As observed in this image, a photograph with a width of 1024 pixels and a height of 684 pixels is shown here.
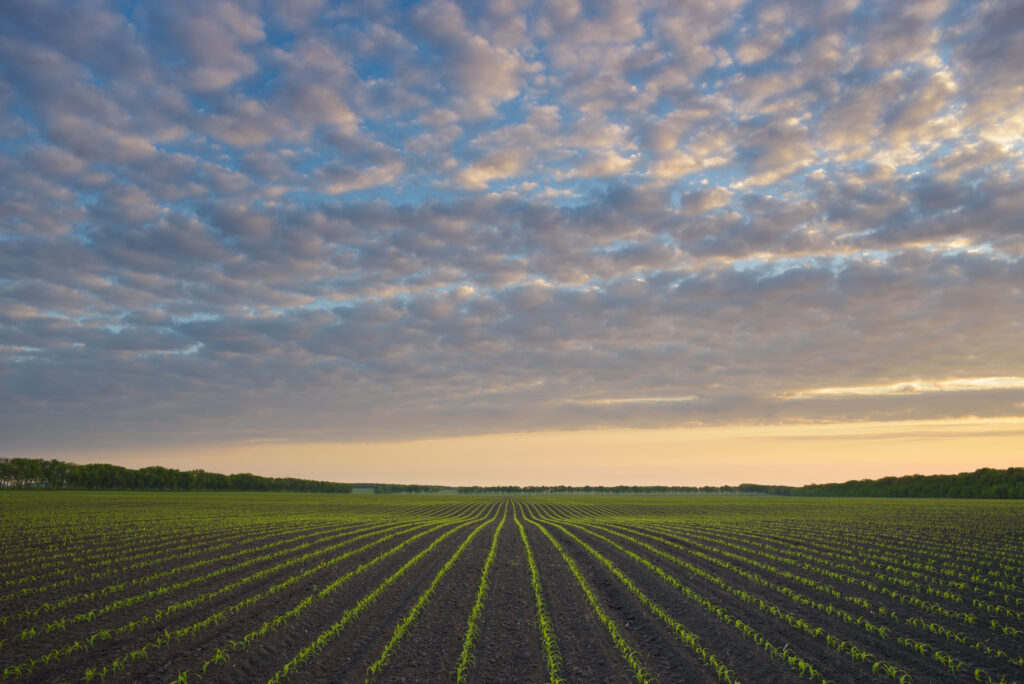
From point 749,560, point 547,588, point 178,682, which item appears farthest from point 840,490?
point 178,682

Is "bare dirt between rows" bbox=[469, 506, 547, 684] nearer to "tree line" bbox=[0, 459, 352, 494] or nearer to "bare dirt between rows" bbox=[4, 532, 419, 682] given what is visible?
"bare dirt between rows" bbox=[4, 532, 419, 682]

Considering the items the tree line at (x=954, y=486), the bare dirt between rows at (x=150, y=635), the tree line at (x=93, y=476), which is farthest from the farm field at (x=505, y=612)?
the tree line at (x=93, y=476)

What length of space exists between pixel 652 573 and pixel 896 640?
413 inches

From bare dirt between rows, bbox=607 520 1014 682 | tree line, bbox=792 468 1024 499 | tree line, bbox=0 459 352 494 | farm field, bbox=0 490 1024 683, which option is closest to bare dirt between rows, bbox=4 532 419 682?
farm field, bbox=0 490 1024 683

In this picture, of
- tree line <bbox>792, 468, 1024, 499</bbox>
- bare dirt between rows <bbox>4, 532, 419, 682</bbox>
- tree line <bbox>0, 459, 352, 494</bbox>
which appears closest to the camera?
bare dirt between rows <bbox>4, 532, 419, 682</bbox>

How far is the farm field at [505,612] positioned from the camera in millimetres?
12766

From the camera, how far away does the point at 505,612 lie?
57.9 feet

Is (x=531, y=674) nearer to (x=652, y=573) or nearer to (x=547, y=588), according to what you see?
(x=547, y=588)

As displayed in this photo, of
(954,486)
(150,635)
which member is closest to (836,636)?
(150,635)

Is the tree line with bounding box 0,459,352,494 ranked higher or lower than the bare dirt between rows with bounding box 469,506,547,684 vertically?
higher

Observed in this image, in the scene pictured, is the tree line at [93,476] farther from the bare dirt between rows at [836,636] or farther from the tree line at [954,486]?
the tree line at [954,486]

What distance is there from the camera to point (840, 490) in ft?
592

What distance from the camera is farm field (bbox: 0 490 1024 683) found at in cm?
1277

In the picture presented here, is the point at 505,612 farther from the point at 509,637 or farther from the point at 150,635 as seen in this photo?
the point at 150,635
